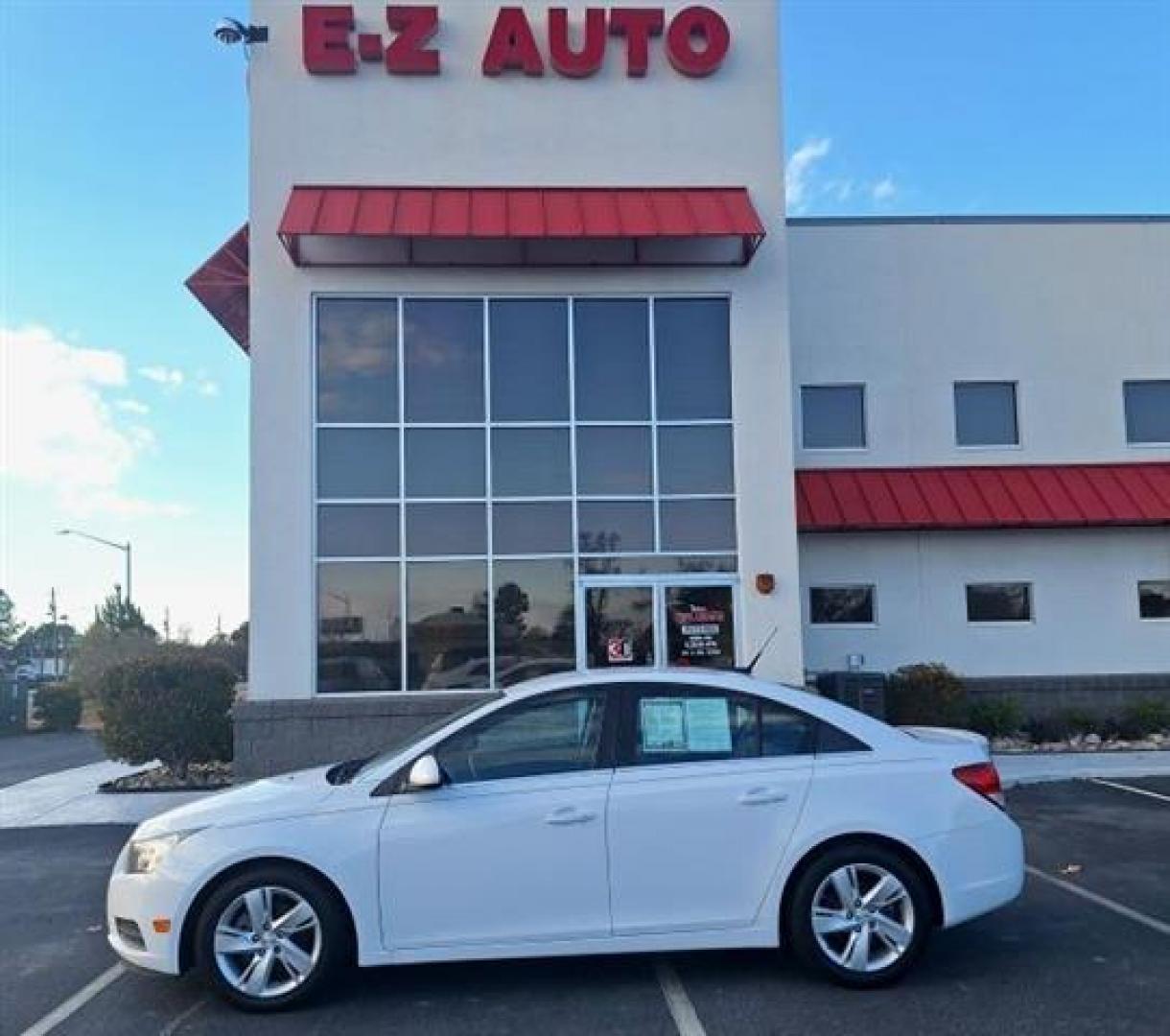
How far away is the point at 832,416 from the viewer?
17.7 meters

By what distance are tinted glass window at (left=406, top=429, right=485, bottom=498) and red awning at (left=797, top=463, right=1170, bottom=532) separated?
497 centimetres

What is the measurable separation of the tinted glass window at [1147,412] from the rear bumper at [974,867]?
13847 millimetres

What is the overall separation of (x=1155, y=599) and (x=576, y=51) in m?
11.2

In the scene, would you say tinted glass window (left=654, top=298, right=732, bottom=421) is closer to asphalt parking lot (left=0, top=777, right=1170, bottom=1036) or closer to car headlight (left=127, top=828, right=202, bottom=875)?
asphalt parking lot (left=0, top=777, right=1170, bottom=1036)

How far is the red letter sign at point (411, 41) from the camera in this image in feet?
46.2

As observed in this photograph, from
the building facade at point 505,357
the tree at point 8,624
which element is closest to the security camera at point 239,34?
the building facade at point 505,357

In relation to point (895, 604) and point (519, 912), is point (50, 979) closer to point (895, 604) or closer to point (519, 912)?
point (519, 912)

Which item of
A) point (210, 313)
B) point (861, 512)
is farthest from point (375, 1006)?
point (210, 313)

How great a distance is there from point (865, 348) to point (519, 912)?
13.8 metres

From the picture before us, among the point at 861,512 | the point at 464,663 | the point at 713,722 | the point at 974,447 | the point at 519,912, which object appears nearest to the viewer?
the point at 519,912

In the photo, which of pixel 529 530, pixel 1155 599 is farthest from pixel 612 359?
pixel 1155 599

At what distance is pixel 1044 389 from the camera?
17.8 metres

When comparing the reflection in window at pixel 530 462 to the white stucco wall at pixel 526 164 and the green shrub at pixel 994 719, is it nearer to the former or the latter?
the white stucco wall at pixel 526 164

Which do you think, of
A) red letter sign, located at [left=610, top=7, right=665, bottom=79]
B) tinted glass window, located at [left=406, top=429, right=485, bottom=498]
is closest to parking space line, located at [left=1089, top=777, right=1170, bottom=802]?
tinted glass window, located at [left=406, top=429, right=485, bottom=498]
